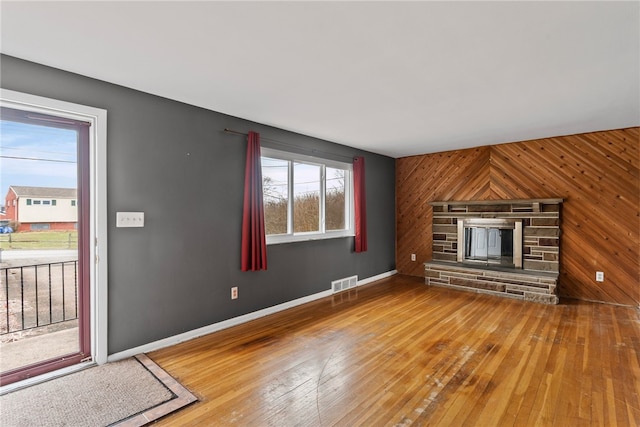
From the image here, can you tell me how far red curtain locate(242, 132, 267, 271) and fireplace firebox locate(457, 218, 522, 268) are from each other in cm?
352

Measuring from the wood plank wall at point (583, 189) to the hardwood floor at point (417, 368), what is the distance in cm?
51

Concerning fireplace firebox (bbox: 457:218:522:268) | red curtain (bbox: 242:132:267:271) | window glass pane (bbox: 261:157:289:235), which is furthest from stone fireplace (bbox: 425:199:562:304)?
red curtain (bbox: 242:132:267:271)

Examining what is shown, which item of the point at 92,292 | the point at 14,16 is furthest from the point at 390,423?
the point at 14,16

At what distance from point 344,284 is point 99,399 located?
11.3 ft

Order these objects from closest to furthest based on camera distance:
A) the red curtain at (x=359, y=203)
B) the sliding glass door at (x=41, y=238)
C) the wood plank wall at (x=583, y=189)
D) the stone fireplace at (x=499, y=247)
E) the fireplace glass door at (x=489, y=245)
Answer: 1. the sliding glass door at (x=41, y=238)
2. the wood plank wall at (x=583, y=189)
3. the stone fireplace at (x=499, y=247)
4. the fireplace glass door at (x=489, y=245)
5. the red curtain at (x=359, y=203)

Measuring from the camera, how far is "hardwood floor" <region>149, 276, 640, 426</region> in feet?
6.47

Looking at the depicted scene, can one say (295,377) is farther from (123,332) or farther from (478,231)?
(478,231)

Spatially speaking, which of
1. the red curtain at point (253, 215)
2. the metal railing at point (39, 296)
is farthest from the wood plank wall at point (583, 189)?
the metal railing at point (39, 296)

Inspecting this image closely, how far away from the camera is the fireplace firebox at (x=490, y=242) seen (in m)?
4.81

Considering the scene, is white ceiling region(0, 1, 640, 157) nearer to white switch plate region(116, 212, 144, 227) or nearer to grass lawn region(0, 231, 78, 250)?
white switch plate region(116, 212, 144, 227)

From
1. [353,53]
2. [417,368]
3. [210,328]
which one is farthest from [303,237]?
[353,53]

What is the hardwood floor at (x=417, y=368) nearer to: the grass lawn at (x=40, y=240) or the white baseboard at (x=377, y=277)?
the grass lawn at (x=40, y=240)

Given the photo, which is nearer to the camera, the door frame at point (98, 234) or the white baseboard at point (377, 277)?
the door frame at point (98, 234)

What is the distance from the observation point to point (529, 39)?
1964mm
